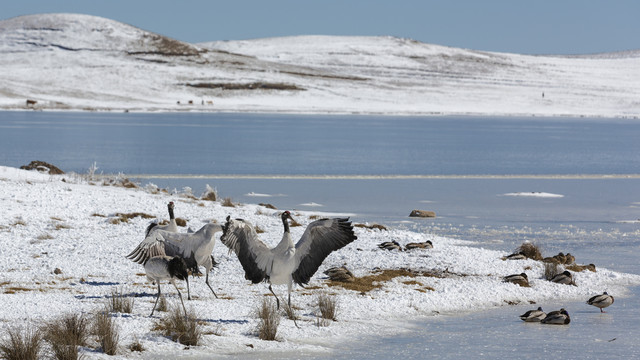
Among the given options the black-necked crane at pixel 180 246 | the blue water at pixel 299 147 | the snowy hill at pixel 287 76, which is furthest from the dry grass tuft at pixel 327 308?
the snowy hill at pixel 287 76

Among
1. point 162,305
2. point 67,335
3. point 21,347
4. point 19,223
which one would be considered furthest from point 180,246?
point 19,223

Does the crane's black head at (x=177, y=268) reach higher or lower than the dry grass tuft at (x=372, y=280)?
higher

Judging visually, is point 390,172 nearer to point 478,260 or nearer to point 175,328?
point 478,260

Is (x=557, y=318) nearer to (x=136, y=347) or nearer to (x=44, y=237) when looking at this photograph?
(x=136, y=347)

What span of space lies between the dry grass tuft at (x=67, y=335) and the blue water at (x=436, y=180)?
175 cm

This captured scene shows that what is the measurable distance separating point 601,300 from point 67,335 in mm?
6465

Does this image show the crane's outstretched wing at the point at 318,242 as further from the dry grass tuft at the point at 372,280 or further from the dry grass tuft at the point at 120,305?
the dry grass tuft at the point at 372,280

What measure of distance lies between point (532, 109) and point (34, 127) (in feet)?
195

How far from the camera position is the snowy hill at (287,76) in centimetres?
8138

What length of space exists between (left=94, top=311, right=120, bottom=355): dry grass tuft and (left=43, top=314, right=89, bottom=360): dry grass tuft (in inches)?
6.2

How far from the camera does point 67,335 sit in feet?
25.1

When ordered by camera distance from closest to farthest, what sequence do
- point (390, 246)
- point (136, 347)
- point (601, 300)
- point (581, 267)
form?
1. point (136, 347)
2. point (601, 300)
3. point (581, 267)
4. point (390, 246)

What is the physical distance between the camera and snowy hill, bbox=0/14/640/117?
267 ft

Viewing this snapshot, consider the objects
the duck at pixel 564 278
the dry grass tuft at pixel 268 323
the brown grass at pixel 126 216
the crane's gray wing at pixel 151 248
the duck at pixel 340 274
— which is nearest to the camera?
the dry grass tuft at pixel 268 323
